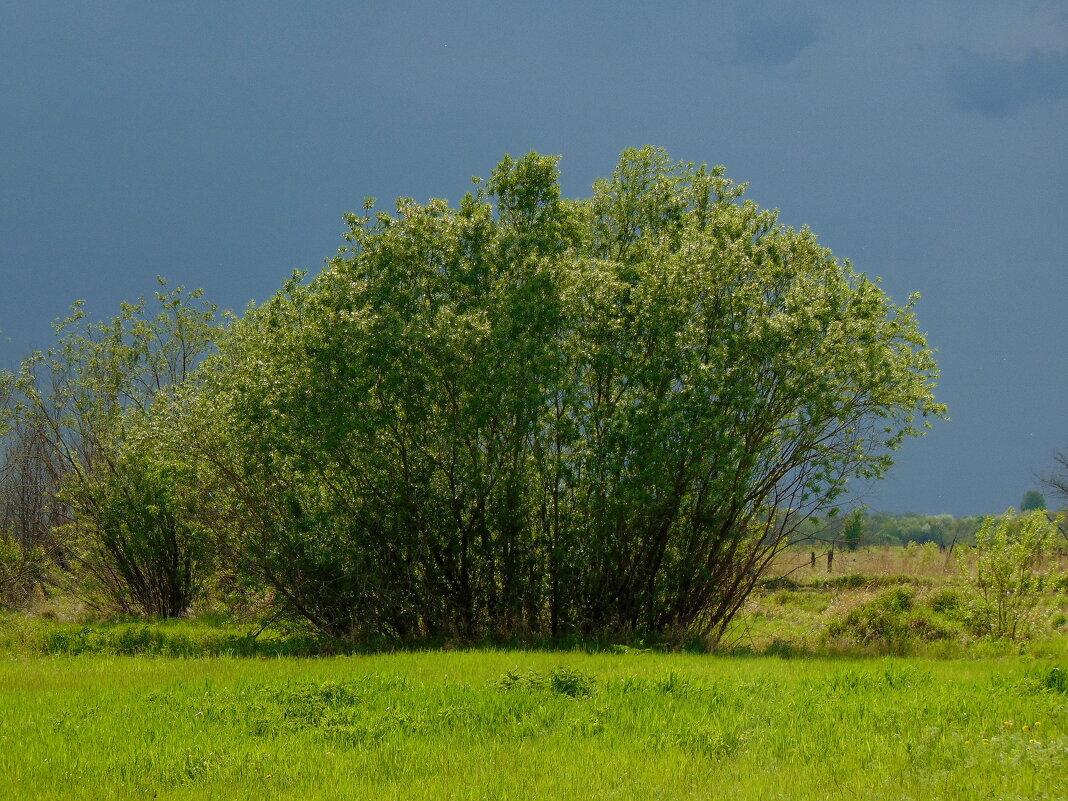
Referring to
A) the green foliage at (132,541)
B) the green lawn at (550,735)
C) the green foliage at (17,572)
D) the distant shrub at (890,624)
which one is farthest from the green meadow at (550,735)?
the green foliage at (17,572)

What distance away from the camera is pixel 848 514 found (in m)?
19.0

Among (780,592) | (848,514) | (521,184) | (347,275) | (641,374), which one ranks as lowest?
(780,592)

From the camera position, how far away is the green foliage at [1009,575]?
18891mm

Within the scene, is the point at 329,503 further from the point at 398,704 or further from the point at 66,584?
the point at 66,584

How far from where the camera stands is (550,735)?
9.53 meters

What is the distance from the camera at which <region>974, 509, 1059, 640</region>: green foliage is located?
18891 millimetres

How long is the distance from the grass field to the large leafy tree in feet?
13.4

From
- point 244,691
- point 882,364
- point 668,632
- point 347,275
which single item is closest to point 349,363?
point 347,275

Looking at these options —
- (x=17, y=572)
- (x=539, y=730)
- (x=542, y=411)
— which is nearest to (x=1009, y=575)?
(x=542, y=411)

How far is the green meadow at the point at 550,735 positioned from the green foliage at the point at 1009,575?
6.61 m

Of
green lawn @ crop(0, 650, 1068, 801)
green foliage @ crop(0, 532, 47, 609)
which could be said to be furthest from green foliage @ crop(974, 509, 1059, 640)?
green foliage @ crop(0, 532, 47, 609)

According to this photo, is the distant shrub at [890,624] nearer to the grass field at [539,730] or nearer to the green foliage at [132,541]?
the grass field at [539,730]

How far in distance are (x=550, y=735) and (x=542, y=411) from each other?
31.9 ft

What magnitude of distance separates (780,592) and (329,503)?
1966cm
